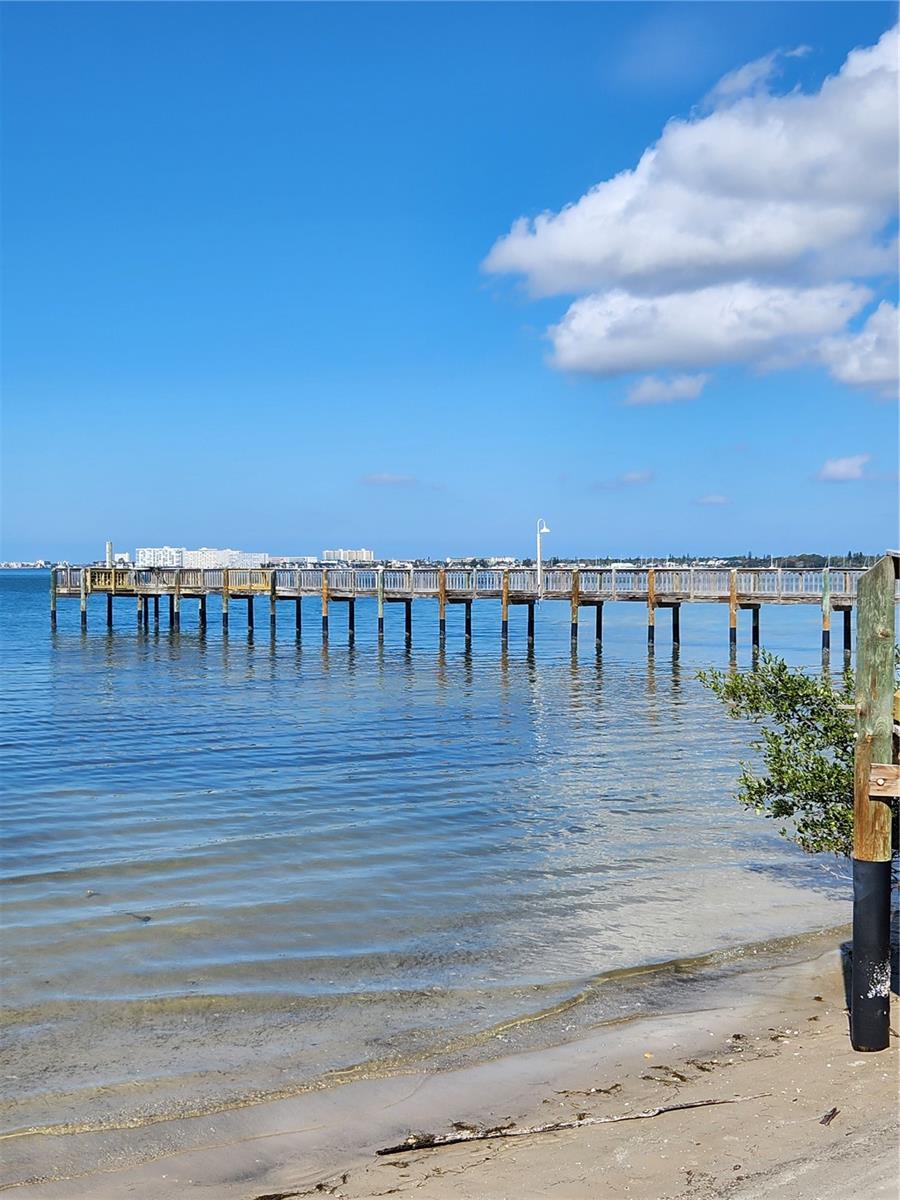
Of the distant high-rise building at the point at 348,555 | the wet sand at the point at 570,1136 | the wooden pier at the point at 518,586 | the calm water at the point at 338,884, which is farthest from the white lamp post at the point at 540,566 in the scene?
the distant high-rise building at the point at 348,555

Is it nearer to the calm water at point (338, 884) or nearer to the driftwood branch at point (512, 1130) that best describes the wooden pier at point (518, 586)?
the calm water at point (338, 884)

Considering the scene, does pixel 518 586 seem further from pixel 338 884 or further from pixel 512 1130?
pixel 512 1130

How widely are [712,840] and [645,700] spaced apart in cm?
1609

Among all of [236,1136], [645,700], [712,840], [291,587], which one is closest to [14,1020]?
[236,1136]

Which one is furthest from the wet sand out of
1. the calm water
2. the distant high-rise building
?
the distant high-rise building

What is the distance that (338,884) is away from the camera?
12789 mm

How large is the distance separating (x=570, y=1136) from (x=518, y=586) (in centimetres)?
4142

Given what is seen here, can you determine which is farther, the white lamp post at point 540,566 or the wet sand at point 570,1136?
the white lamp post at point 540,566

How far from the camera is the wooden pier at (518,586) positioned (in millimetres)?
Answer: 43094

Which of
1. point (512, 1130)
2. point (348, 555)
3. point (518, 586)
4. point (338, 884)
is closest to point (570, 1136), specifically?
point (512, 1130)

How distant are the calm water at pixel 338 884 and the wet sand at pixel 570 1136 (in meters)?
0.50

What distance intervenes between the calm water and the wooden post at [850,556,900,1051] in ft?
7.74

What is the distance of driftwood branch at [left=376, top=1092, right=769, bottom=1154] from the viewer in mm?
6547

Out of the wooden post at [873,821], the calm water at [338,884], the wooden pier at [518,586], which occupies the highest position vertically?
the wooden pier at [518,586]
